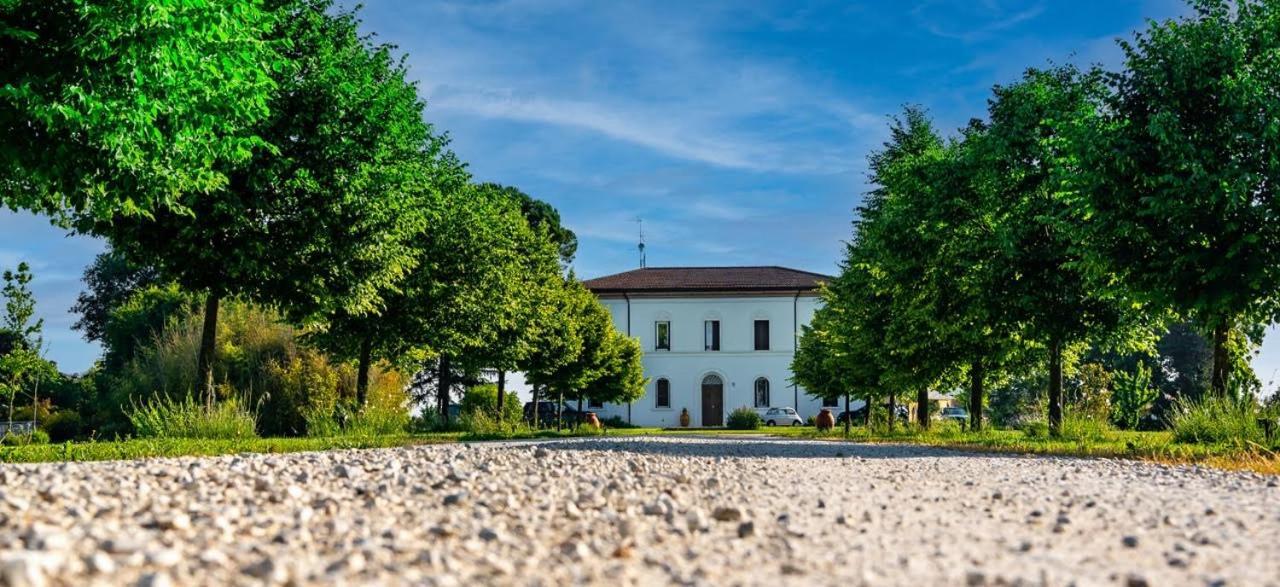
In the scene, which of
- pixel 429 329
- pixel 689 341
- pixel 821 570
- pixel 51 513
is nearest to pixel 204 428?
pixel 429 329

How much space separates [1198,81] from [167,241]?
56.9 ft

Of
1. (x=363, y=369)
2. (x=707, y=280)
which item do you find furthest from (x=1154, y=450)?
(x=707, y=280)

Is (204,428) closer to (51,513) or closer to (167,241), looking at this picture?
(167,241)

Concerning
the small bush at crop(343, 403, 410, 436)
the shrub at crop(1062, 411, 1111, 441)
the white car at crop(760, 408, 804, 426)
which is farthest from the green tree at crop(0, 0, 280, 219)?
the white car at crop(760, 408, 804, 426)

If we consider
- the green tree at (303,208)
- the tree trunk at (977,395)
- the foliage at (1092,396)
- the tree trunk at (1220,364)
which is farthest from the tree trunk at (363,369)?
the foliage at (1092,396)

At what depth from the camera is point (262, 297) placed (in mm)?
18766

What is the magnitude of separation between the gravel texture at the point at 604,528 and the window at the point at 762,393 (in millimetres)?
52079

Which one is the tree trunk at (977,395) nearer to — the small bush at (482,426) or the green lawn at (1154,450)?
the green lawn at (1154,450)

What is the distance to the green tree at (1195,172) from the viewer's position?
15.1 m

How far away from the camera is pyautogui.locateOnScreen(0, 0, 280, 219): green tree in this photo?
1153 cm

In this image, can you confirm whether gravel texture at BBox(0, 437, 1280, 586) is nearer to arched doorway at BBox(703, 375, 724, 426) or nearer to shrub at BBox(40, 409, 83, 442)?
shrub at BBox(40, 409, 83, 442)

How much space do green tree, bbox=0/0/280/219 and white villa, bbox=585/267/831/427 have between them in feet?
161

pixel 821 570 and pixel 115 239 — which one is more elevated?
pixel 115 239

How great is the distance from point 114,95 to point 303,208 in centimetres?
597
